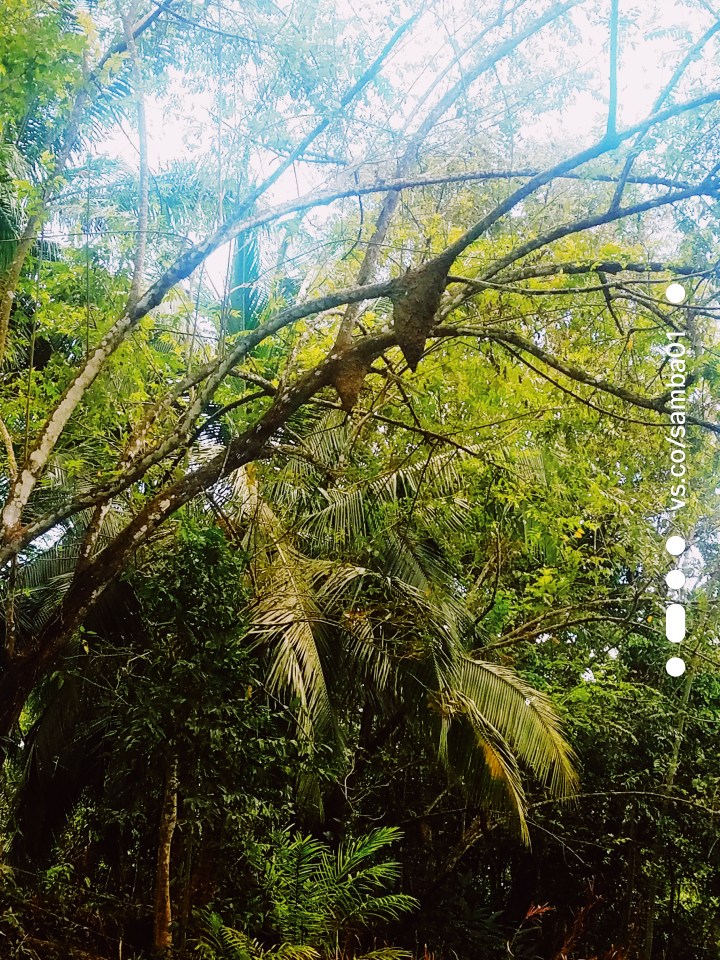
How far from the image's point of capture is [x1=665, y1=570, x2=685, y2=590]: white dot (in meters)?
6.72

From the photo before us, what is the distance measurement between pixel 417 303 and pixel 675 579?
173 inches

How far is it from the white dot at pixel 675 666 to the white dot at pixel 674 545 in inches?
47.3

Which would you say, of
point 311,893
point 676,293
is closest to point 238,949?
point 311,893

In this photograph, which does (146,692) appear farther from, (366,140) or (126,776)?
(366,140)

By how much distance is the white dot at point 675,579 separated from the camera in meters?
6.72

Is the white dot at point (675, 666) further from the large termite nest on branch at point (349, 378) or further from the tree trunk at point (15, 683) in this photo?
the tree trunk at point (15, 683)

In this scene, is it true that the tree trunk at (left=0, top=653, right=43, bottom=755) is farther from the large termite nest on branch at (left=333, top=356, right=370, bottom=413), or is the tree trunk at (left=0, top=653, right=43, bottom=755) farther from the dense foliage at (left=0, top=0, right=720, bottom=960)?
the large termite nest on branch at (left=333, top=356, right=370, bottom=413)

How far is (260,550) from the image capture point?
5.48m

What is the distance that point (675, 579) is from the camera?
265 inches

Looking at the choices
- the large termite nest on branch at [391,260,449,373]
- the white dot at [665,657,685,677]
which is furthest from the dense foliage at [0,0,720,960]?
the white dot at [665,657,685,677]

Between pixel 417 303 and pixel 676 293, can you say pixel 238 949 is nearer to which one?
pixel 417 303

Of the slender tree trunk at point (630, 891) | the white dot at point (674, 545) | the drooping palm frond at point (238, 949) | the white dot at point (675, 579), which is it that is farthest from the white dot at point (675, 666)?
the drooping palm frond at point (238, 949)

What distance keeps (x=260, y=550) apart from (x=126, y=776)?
5.54ft

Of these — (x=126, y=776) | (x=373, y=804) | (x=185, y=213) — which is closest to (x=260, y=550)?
(x=126, y=776)
